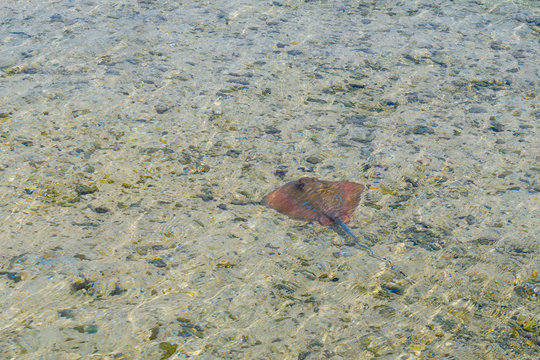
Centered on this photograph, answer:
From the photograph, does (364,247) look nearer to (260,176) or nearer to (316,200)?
(316,200)

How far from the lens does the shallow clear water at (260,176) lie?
2762mm

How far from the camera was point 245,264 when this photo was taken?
3158mm

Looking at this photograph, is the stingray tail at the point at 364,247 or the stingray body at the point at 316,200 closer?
the stingray tail at the point at 364,247

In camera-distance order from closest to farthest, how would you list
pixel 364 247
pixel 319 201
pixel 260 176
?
pixel 364 247 → pixel 319 201 → pixel 260 176

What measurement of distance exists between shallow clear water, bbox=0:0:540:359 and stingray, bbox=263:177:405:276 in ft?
0.27

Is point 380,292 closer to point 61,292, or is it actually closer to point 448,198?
point 448,198

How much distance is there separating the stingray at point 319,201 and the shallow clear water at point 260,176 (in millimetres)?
83

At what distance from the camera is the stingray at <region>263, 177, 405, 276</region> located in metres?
Answer: 3.53

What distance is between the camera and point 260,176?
3.91m

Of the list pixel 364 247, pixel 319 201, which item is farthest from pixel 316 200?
pixel 364 247

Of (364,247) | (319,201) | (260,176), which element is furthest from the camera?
(260,176)

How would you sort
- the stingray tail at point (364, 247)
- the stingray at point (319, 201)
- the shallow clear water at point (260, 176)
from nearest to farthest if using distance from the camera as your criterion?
the shallow clear water at point (260, 176)
the stingray tail at point (364, 247)
the stingray at point (319, 201)

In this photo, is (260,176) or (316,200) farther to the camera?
(260,176)

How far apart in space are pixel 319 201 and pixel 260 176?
518mm
